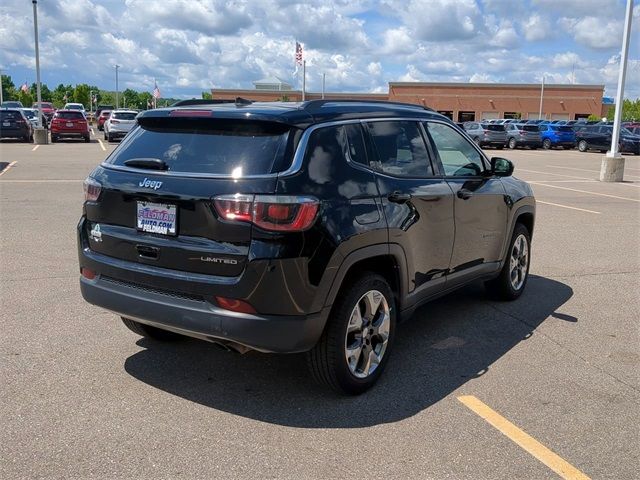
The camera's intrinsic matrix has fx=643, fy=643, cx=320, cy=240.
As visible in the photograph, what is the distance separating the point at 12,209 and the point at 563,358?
31.0 ft

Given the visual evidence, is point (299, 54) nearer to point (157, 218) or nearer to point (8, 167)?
point (8, 167)

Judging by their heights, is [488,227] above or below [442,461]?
above

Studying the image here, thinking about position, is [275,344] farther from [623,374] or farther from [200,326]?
[623,374]

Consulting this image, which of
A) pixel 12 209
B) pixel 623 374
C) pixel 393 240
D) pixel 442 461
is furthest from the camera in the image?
pixel 12 209

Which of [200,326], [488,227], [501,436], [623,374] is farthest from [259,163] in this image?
[623,374]

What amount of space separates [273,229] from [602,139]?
37420mm

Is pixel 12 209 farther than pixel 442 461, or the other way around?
pixel 12 209

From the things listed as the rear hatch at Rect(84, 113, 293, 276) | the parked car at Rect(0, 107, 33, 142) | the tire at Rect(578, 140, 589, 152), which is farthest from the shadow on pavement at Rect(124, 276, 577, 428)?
the tire at Rect(578, 140, 589, 152)

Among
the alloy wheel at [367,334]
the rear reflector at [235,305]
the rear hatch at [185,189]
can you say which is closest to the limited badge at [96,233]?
the rear hatch at [185,189]

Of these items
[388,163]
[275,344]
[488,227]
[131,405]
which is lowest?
[131,405]

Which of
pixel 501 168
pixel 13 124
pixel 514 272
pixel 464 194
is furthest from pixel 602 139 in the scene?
pixel 464 194

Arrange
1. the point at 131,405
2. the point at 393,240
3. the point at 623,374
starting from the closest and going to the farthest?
the point at 131,405
the point at 393,240
the point at 623,374

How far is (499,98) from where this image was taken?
266ft

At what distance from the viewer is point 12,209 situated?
36.0 feet
